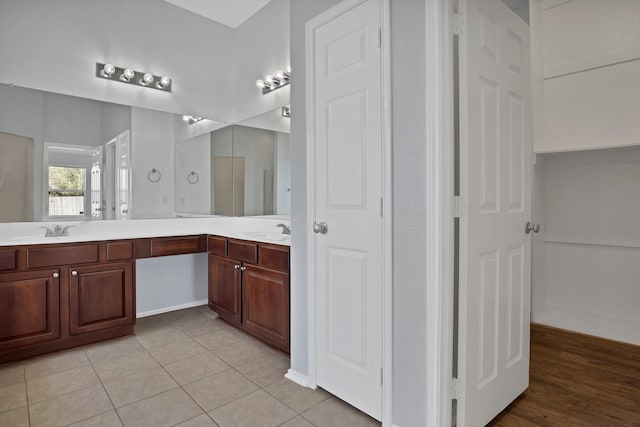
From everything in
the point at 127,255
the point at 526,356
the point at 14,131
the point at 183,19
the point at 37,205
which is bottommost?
the point at 526,356

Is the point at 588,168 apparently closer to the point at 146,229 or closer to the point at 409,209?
the point at 409,209

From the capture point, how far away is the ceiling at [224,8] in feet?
11.5

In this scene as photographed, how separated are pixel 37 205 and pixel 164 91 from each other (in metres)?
1.54

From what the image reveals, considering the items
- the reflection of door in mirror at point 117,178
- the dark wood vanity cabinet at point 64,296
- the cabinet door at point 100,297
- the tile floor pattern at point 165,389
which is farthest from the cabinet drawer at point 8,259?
the reflection of door in mirror at point 117,178

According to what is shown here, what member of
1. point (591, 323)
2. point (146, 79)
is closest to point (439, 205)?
point (591, 323)

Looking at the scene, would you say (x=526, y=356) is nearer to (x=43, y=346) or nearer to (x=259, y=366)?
(x=259, y=366)

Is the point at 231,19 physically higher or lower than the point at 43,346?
higher

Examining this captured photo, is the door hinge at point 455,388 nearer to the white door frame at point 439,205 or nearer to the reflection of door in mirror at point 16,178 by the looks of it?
Answer: the white door frame at point 439,205

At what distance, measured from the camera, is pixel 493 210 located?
1735 millimetres

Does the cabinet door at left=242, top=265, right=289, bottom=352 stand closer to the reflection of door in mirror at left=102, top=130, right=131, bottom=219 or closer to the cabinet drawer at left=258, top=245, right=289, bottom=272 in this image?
the cabinet drawer at left=258, top=245, right=289, bottom=272

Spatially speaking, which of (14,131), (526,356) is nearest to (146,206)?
(14,131)

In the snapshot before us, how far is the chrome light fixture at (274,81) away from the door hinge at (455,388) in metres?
2.75

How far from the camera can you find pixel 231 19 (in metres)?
3.81

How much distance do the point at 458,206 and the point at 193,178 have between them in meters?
2.94
